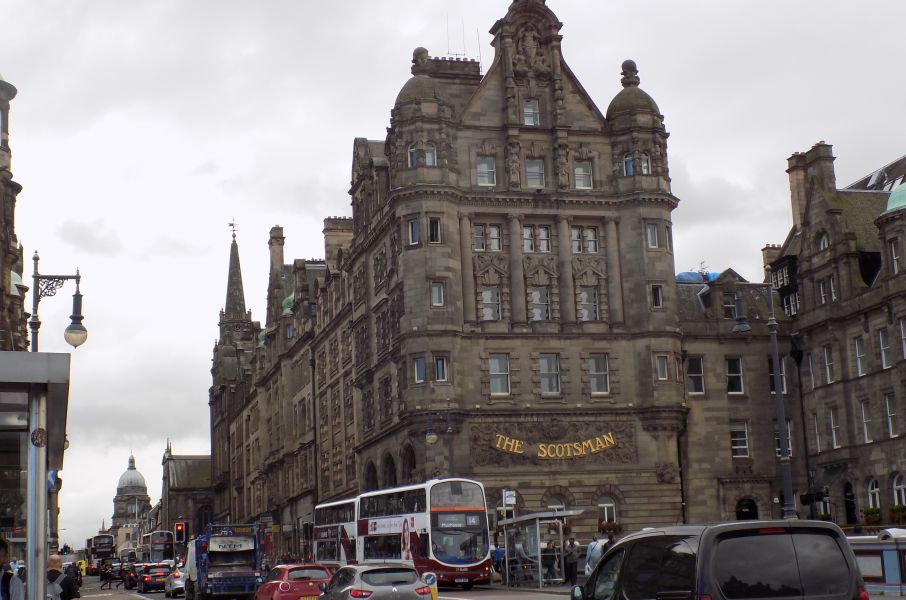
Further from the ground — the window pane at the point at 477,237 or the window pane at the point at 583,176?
the window pane at the point at 583,176

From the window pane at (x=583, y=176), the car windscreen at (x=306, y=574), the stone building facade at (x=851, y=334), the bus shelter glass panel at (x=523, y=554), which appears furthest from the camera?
the window pane at (x=583, y=176)

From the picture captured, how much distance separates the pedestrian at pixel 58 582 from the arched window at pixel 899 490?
45.3 metres

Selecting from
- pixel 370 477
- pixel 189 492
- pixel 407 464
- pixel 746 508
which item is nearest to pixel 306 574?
pixel 407 464

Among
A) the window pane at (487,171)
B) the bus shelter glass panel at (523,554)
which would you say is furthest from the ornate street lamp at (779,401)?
the window pane at (487,171)

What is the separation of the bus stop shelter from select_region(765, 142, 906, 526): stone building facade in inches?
592

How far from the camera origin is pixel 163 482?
18612 centimetres

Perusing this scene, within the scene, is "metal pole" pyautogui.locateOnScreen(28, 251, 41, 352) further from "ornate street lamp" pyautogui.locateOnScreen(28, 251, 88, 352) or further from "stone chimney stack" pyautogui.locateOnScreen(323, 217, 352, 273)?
"stone chimney stack" pyautogui.locateOnScreen(323, 217, 352, 273)

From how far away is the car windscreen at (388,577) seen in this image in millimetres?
26734

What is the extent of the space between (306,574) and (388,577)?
25.4ft

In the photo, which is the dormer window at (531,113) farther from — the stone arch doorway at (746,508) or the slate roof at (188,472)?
the slate roof at (188,472)

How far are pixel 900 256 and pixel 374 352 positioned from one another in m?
27.9

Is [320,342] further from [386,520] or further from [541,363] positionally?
[386,520]

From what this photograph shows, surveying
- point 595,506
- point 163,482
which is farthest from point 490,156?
point 163,482

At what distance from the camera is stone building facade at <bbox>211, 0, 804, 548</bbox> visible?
60312 millimetres
